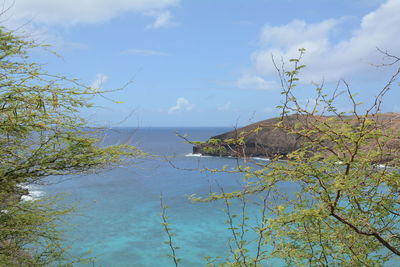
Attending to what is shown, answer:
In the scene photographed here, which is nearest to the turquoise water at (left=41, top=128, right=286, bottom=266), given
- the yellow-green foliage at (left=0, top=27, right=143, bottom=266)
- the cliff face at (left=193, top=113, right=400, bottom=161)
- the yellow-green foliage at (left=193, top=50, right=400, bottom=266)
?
the yellow-green foliage at (left=0, top=27, right=143, bottom=266)

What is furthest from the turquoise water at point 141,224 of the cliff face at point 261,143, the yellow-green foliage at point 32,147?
the cliff face at point 261,143

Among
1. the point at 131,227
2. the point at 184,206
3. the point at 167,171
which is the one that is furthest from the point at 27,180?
the point at 167,171

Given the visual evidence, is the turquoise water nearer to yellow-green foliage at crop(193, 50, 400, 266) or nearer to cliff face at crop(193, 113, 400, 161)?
cliff face at crop(193, 113, 400, 161)

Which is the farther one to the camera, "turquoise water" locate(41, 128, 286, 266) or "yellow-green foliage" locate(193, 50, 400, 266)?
"turquoise water" locate(41, 128, 286, 266)

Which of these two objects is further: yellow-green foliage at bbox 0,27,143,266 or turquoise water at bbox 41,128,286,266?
turquoise water at bbox 41,128,286,266

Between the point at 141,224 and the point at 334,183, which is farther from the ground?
the point at 334,183

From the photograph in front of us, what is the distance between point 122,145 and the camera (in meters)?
6.21

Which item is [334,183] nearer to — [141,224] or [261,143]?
[261,143]

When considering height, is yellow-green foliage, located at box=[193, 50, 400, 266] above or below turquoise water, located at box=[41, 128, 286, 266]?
above

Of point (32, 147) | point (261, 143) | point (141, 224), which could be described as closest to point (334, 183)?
point (261, 143)

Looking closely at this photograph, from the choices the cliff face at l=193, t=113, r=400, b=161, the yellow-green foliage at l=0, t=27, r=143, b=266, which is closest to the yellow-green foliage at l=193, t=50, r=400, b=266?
the cliff face at l=193, t=113, r=400, b=161

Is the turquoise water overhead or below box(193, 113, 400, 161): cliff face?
below

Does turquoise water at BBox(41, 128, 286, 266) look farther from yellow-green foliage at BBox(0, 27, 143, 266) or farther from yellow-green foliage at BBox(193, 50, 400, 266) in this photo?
yellow-green foliage at BBox(193, 50, 400, 266)

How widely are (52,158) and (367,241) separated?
15.8ft
